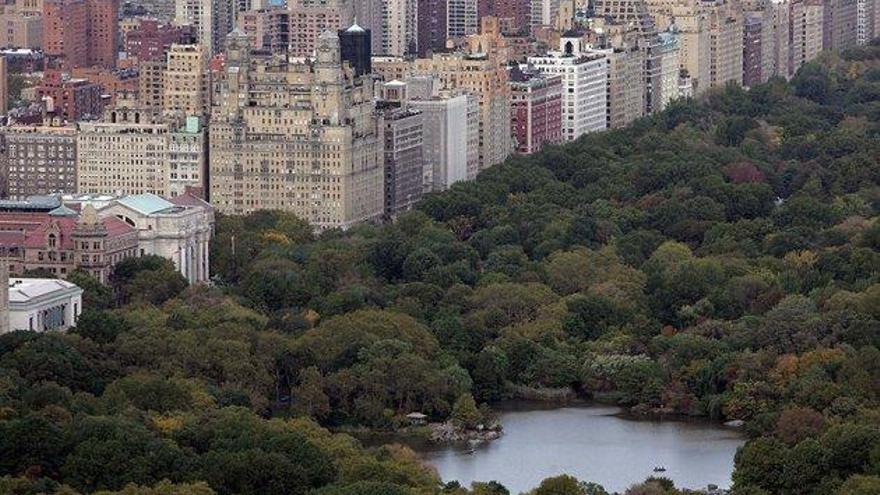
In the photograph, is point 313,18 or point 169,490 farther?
point 313,18

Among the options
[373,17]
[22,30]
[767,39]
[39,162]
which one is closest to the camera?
[39,162]

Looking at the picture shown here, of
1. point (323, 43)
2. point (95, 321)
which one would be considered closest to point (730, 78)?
point (323, 43)

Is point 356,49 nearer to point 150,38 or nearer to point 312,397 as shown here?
point 150,38

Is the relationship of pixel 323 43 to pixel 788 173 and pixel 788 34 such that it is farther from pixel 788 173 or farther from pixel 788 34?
pixel 788 34

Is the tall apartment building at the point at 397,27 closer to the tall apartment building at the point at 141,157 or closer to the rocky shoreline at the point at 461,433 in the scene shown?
the tall apartment building at the point at 141,157

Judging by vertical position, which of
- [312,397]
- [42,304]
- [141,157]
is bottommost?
[312,397]

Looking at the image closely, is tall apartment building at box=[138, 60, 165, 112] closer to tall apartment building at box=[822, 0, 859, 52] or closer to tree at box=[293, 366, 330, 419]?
tree at box=[293, 366, 330, 419]

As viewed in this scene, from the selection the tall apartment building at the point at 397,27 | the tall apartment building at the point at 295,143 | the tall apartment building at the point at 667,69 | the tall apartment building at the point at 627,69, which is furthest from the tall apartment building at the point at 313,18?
the tall apartment building at the point at 295,143

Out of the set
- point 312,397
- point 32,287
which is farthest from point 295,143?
point 312,397
